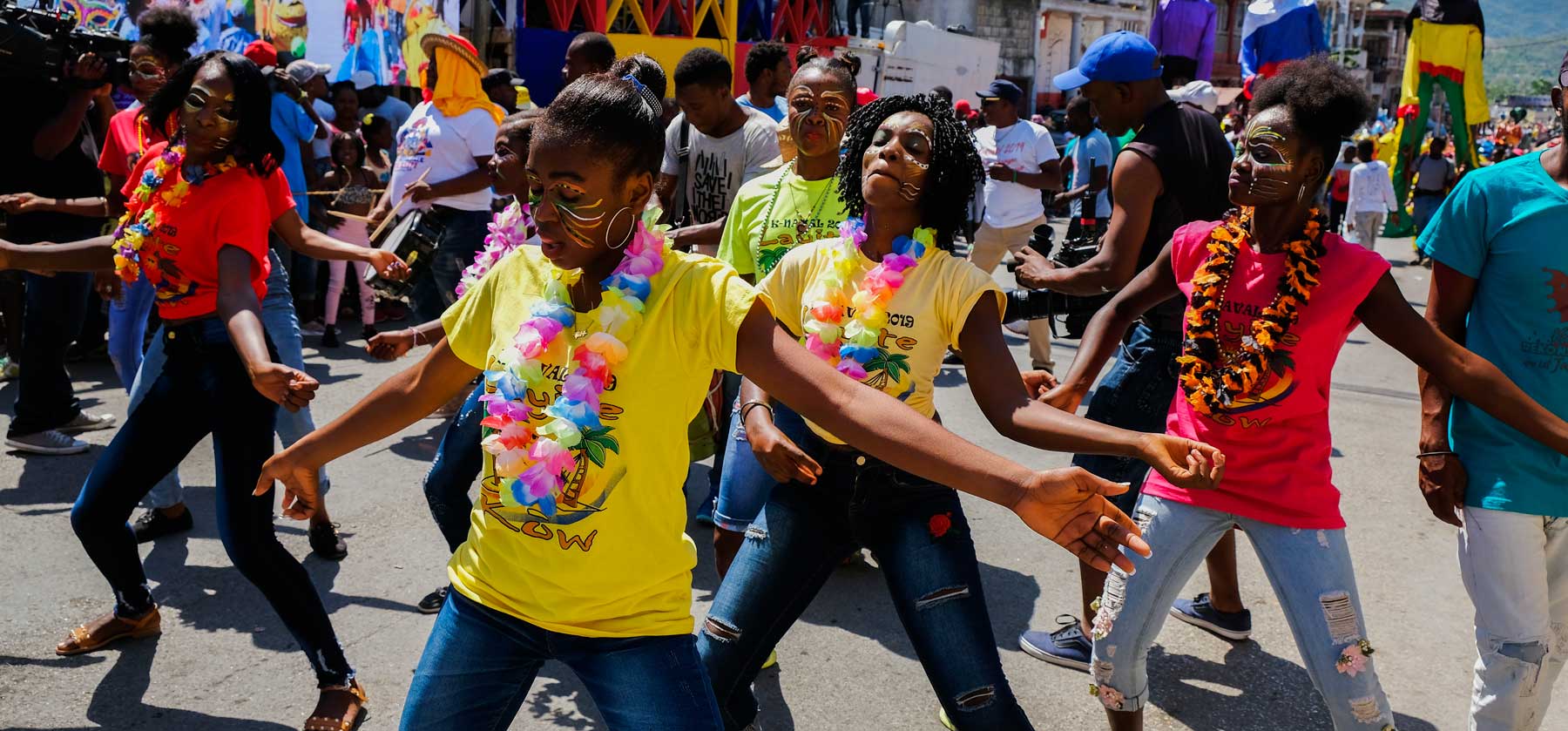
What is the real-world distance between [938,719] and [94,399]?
592cm

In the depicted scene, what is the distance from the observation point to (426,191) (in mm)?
6211

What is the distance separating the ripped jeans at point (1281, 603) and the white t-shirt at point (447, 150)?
4366 mm

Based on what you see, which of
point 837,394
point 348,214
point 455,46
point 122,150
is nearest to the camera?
point 837,394

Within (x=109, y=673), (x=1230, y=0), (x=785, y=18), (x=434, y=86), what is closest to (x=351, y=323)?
(x=434, y=86)

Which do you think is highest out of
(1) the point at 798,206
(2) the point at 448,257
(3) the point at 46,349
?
(1) the point at 798,206

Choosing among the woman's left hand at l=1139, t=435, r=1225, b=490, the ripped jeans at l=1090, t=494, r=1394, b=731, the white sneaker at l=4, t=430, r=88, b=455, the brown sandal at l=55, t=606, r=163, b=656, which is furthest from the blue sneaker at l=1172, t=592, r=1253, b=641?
the white sneaker at l=4, t=430, r=88, b=455

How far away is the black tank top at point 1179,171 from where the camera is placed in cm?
415

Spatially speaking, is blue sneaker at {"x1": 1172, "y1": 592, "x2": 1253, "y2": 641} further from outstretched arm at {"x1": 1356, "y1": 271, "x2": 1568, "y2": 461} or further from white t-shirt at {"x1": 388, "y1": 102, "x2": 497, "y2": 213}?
white t-shirt at {"x1": 388, "y1": 102, "x2": 497, "y2": 213}

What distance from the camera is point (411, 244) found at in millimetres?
5922

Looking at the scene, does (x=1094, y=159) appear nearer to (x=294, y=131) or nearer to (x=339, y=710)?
(x=294, y=131)

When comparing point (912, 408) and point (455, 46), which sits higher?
point (455, 46)

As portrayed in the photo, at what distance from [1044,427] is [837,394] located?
56cm

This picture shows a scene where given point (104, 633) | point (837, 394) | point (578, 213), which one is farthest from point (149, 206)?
point (837, 394)

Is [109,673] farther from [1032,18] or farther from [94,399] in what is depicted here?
[1032,18]
